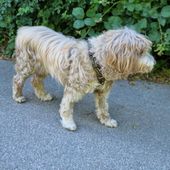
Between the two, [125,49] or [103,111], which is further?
[103,111]

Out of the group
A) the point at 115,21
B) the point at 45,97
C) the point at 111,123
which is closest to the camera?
the point at 111,123

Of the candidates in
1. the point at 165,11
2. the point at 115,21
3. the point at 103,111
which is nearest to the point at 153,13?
the point at 165,11

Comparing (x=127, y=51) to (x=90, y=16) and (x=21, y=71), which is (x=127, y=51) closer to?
(x=21, y=71)

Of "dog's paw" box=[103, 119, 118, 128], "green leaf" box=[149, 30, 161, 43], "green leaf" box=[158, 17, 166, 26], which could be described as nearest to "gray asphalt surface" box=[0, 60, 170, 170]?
"dog's paw" box=[103, 119, 118, 128]

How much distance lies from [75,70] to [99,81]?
30 cm

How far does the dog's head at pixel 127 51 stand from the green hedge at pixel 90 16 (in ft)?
5.69

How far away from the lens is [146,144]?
15.9 ft

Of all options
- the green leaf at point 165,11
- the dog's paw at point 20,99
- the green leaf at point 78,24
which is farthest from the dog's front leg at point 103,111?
the green leaf at point 165,11

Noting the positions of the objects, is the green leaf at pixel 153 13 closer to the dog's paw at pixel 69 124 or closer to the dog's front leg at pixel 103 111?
the dog's front leg at pixel 103 111

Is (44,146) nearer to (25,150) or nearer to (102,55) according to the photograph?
(25,150)

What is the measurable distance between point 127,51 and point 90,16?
2257mm

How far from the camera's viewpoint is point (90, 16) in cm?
643

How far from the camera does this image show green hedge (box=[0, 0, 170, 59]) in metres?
6.13

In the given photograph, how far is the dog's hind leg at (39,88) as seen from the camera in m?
5.57
